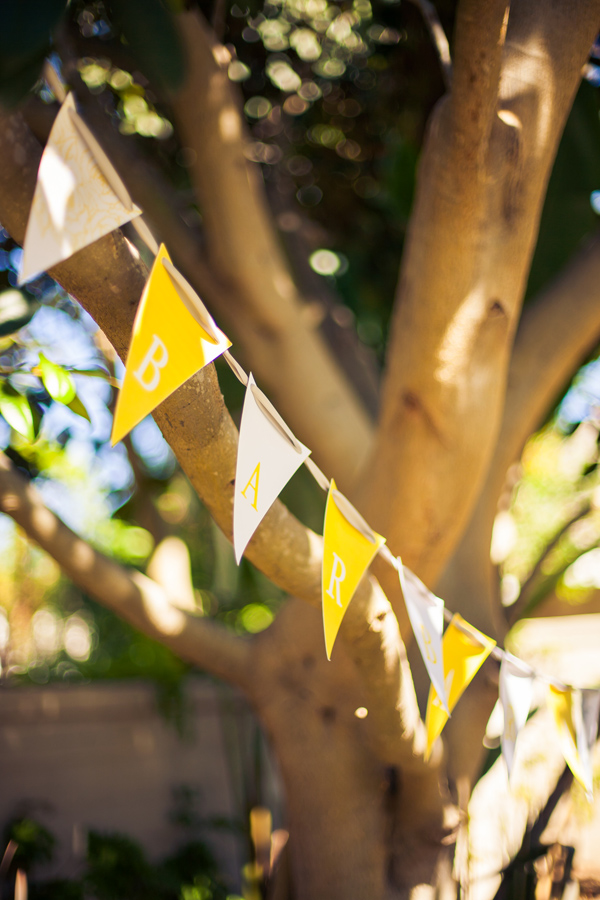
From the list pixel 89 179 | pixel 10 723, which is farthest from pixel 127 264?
pixel 10 723

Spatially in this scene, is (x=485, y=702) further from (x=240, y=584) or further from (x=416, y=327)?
(x=240, y=584)

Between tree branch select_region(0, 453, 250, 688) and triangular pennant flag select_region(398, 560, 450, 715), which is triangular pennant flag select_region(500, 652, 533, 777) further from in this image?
tree branch select_region(0, 453, 250, 688)

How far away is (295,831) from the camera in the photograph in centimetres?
216

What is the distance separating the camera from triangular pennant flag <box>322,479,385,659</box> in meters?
1.22

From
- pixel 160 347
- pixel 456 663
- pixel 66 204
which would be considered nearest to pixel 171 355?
pixel 160 347

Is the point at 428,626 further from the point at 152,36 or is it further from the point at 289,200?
the point at 289,200

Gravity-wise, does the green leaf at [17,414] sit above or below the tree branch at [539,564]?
above

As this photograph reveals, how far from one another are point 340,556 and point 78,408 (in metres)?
0.72

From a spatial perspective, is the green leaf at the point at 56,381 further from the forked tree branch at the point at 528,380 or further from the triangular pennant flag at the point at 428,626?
the forked tree branch at the point at 528,380

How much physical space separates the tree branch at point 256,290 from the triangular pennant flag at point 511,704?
0.86m

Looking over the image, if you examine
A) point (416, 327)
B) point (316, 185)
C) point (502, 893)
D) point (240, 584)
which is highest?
point (316, 185)

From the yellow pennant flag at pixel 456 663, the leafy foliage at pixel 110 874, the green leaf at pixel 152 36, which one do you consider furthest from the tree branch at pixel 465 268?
the leafy foliage at pixel 110 874

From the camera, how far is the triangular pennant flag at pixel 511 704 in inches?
69.2

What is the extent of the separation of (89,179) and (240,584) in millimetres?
3420
